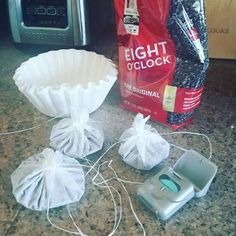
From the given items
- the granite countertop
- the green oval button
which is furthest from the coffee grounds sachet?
the green oval button

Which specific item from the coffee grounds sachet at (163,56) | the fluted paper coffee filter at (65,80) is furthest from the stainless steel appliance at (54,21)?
the coffee grounds sachet at (163,56)

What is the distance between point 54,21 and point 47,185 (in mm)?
441

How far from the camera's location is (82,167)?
60 cm

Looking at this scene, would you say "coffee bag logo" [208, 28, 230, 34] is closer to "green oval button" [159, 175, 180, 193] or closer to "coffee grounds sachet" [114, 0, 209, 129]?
"coffee grounds sachet" [114, 0, 209, 129]

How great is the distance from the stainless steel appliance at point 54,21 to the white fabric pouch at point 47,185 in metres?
0.37

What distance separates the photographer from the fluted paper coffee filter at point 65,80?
2.10 feet

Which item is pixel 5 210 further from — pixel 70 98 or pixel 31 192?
pixel 70 98

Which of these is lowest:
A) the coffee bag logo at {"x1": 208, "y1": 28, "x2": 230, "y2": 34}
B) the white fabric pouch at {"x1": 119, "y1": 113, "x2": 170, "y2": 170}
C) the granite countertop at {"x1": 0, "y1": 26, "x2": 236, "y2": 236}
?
the granite countertop at {"x1": 0, "y1": 26, "x2": 236, "y2": 236}

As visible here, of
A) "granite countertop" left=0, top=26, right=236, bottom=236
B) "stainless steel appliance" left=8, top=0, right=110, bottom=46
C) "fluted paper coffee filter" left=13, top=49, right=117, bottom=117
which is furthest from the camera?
"stainless steel appliance" left=8, top=0, right=110, bottom=46

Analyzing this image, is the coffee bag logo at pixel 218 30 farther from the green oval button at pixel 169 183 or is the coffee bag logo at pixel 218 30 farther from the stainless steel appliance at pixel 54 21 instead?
the green oval button at pixel 169 183

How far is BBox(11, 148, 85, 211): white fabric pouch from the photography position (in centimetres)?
52

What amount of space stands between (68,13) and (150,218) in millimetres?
495

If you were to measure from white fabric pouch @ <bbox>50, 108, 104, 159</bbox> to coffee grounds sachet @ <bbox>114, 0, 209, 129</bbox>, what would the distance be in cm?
13

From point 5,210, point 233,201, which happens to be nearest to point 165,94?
point 233,201
